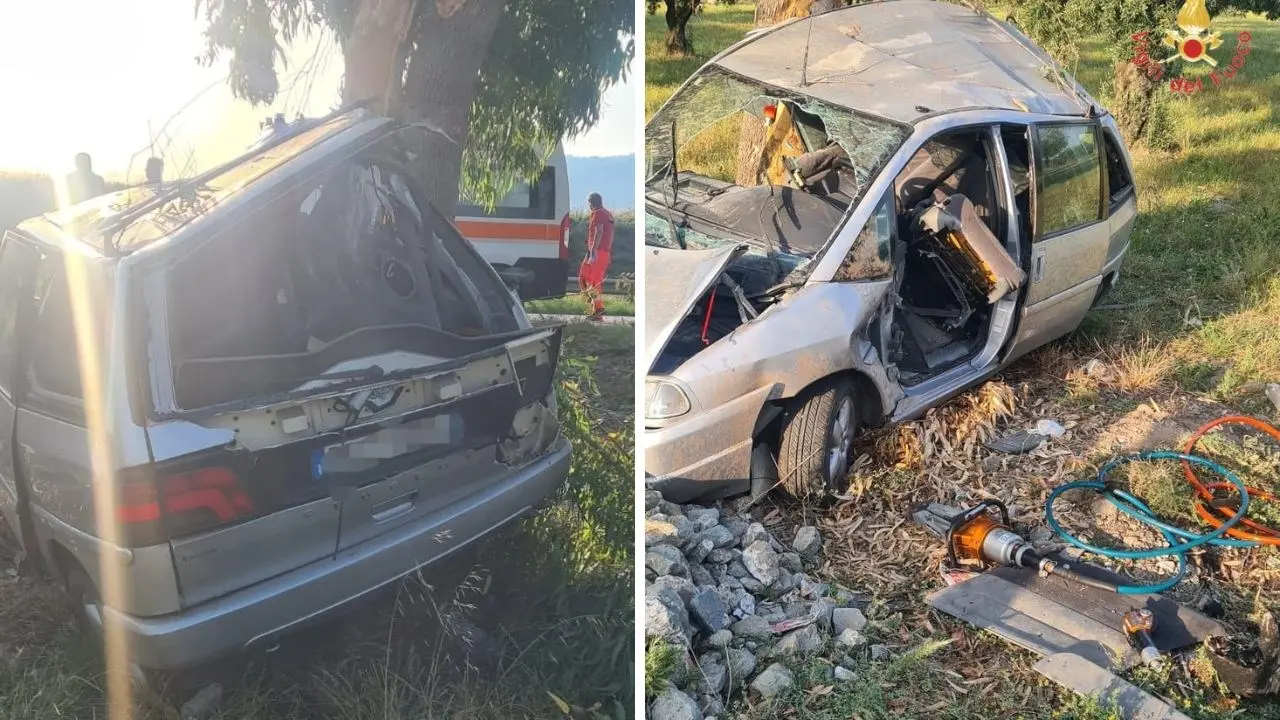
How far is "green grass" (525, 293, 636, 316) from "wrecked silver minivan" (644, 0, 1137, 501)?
1619 mm

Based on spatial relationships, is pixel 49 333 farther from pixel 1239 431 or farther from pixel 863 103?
pixel 1239 431

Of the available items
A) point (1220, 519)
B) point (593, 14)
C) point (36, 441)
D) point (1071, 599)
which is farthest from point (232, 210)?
point (1220, 519)

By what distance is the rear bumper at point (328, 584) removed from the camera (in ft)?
5.47

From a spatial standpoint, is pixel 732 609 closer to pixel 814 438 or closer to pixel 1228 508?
pixel 814 438

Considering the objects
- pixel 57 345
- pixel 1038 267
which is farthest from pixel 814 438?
pixel 57 345

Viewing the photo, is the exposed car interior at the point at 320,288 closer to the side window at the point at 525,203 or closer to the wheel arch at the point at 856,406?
the side window at the point at 525,203

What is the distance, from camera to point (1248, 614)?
371 centimetres

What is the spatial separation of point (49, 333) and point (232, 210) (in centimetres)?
40

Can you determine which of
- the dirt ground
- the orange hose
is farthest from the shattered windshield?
the orange hose

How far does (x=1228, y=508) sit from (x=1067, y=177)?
6.77 ft

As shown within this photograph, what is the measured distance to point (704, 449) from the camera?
3742 mm

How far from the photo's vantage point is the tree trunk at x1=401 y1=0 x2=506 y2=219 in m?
1.82

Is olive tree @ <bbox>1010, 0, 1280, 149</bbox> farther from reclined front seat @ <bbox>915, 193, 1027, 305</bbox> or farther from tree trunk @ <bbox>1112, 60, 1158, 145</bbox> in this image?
reclined front seat @ <bbox>915, 193, 1027, 305</bbox>

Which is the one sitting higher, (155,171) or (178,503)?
(155,171)
